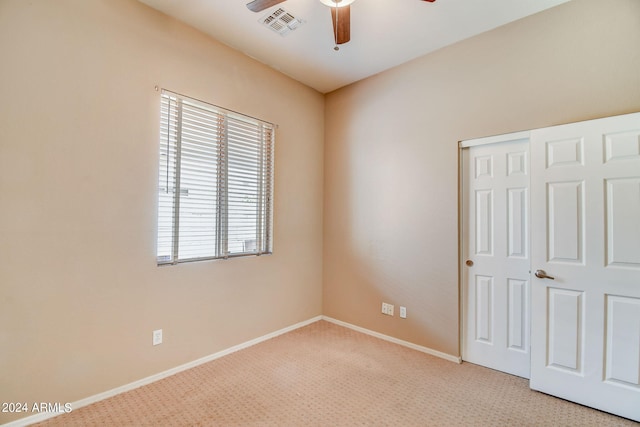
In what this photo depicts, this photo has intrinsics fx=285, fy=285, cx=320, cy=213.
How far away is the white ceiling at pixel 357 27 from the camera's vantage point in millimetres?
2275

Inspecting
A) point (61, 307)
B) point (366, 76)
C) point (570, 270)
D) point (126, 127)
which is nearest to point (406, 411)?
point (570, 270)

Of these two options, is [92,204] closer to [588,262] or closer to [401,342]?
[401,342]

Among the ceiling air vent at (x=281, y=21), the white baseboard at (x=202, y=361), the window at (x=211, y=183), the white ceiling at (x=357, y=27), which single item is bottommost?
the white baseboard at (x=202, y=361)

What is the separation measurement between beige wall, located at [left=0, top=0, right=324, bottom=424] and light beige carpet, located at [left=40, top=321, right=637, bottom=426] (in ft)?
0.90

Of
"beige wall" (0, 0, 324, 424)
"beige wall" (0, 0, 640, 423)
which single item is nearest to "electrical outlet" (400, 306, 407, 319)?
"beige wall" (0, 0, 640, 423)

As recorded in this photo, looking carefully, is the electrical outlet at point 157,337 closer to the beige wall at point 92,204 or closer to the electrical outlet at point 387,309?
the beige wall at point 92,204

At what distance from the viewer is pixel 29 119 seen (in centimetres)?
182

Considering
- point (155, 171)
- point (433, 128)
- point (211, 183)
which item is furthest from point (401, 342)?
point (155, 171)

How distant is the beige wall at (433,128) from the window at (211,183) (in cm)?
108

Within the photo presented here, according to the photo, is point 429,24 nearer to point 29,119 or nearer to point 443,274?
point 443,274

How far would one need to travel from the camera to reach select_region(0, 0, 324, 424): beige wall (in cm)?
178

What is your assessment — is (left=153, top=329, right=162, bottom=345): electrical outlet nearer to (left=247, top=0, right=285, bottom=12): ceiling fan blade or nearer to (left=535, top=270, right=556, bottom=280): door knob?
(left=247, top=0, right=285, bottom=12): ceiling fan blade

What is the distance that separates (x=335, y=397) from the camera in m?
2.16

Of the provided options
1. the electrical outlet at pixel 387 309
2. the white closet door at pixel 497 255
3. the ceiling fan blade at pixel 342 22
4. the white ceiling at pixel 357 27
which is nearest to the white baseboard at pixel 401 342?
the white closet door at pixel 497 255
